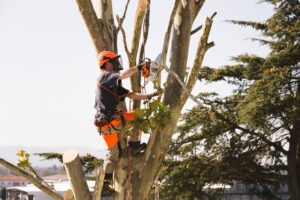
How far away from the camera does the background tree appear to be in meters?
11.6

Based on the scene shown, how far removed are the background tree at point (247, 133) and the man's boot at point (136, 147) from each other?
7816mm

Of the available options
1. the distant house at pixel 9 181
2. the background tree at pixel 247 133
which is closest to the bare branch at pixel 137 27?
the background tree at pixel 247 133

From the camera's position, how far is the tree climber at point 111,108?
3863 mm

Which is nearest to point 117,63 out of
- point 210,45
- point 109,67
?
point 109,67

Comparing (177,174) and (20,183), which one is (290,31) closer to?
(177,174)

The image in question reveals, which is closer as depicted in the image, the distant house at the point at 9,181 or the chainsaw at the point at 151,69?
the chainsaw at the point at 151,69

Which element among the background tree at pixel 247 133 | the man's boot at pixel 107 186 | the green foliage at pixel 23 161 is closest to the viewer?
the man's boot at pixel 107 186

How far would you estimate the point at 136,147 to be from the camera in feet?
12.6

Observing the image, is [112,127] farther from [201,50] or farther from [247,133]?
[247,133]

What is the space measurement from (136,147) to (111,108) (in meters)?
0.42

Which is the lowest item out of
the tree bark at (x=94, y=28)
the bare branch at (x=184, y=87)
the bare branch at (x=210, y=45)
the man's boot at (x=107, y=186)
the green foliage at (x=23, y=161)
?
the man's boot at (x=107, y=186)

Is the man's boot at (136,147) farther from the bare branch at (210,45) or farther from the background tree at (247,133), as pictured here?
the background tree at (247,133)

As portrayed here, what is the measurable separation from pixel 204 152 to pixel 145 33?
8893 millimetres

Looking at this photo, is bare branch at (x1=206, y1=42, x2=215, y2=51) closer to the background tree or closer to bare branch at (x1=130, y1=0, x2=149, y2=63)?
bare branch at (x1=130, y1=0, x2=149, y2=63)
